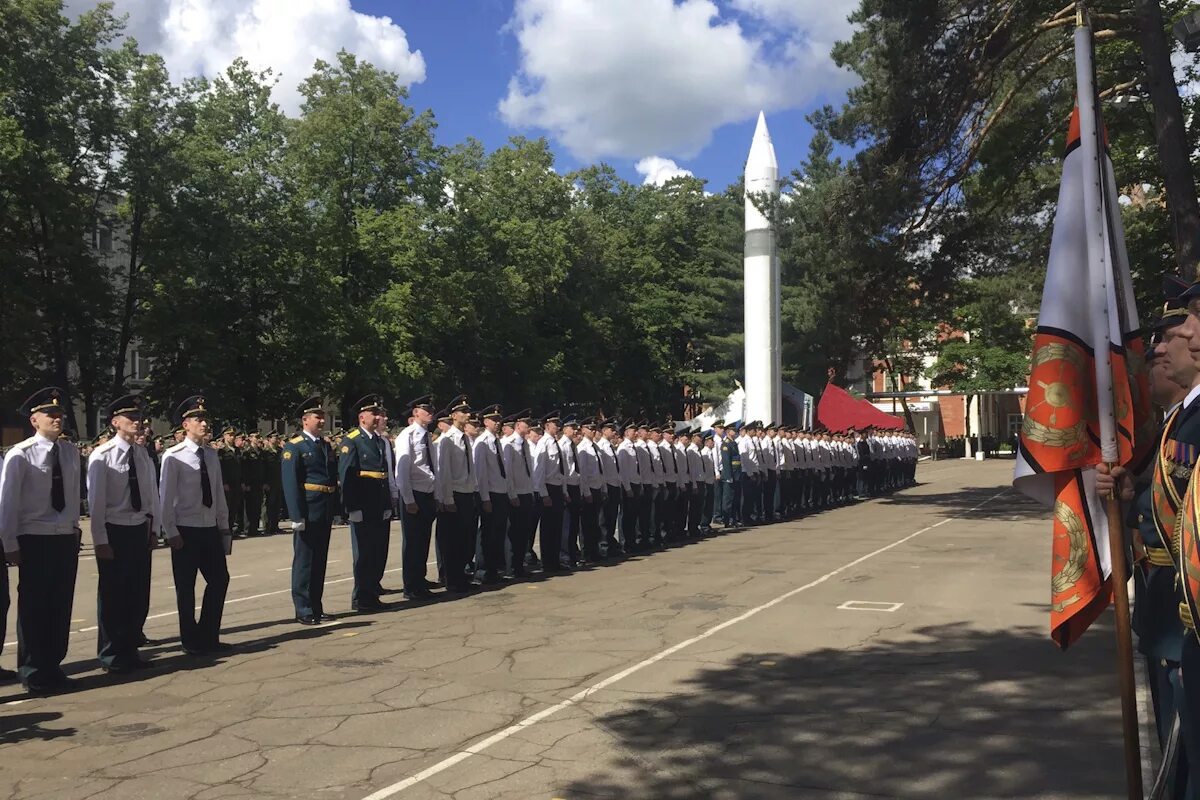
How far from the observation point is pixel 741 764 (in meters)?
5.60

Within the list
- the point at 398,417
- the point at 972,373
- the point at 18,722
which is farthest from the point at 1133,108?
the point at 972,373

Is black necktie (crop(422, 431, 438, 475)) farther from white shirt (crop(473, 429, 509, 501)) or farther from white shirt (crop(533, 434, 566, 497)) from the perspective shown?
white shirt (crop(533, 434, 566, 497))

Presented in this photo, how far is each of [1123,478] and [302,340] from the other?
1381 inches

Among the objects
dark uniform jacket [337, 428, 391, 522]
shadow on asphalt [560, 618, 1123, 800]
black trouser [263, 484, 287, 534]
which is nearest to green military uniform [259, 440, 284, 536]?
black trouser [263, 484, 287, 534]

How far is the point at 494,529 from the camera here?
1338 cm

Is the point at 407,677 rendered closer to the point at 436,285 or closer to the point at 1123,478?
the point at 1123,478

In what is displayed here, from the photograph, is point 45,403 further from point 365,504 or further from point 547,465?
point 547,465

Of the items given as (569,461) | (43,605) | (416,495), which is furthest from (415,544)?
(43,605)

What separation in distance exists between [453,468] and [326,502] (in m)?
2.22

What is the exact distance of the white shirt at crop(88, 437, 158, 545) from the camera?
8.28 m

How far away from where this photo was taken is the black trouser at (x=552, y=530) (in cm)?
1474

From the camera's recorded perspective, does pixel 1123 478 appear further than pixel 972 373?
No

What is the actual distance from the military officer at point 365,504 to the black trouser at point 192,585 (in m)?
2.03

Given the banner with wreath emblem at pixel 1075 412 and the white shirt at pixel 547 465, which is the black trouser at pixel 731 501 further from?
the banner with wreath emblem at pixel 1075 412
